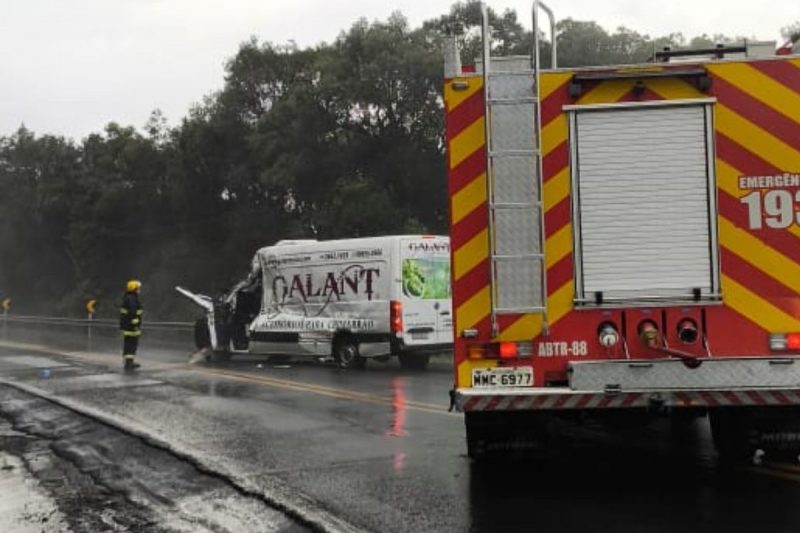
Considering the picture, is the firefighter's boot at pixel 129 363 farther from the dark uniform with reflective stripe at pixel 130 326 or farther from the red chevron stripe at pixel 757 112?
the red chevron stripe at pixel 757 112

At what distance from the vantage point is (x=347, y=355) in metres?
16.7

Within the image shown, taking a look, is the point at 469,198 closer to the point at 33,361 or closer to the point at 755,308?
the point at 755,308

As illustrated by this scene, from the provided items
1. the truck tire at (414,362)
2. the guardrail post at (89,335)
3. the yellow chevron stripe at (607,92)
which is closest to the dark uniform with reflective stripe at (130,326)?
the truck tire at (414,362)

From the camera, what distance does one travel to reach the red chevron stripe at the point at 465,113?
620cm

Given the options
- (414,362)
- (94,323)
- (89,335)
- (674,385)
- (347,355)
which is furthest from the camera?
(94,323)

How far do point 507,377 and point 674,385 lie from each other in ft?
3.56

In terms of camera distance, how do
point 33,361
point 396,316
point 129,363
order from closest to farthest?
point 396,316, point 129,363, point 33,361

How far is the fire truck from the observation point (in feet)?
19.5

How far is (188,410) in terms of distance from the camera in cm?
1145

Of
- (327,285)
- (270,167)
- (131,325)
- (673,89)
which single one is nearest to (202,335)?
(131,325)

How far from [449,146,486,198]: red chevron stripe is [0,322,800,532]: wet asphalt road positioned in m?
2.20

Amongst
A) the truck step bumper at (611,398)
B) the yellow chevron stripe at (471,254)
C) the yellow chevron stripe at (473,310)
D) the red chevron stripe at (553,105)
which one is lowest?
the truck step bumper at (611,398)

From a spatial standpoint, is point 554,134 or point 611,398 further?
point 554,134

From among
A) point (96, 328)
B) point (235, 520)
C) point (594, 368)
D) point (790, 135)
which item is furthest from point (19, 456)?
point (96, 328)
